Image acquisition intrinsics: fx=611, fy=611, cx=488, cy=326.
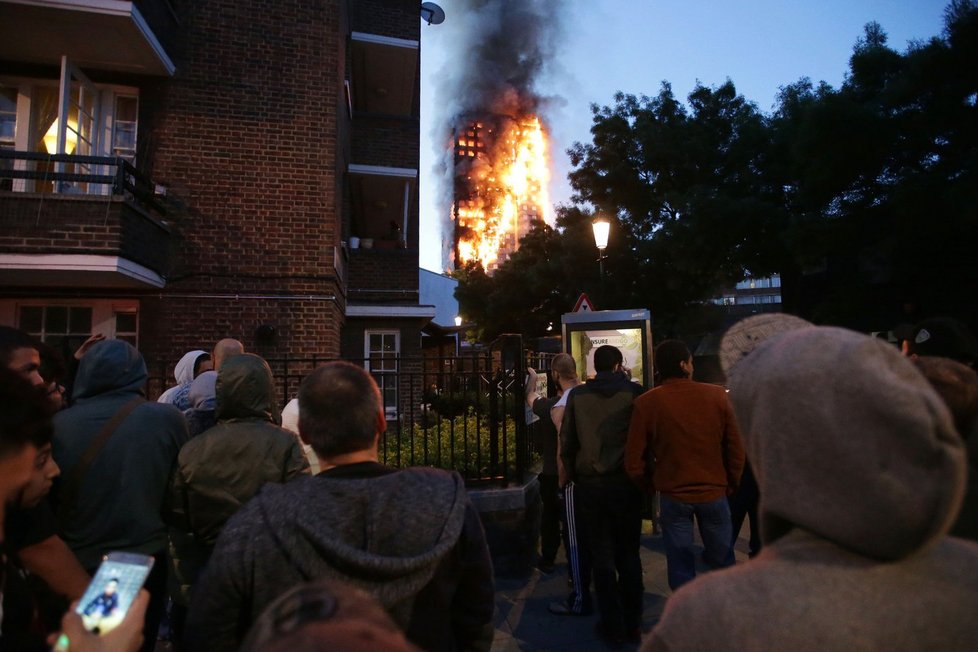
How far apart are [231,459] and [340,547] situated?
1420 mm

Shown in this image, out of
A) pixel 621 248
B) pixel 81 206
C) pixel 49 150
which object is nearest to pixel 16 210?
pixel 81 206

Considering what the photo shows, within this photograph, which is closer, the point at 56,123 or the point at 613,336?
the point at 613,336

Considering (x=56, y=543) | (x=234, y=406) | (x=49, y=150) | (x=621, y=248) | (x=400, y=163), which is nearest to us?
(x=56, y=543)

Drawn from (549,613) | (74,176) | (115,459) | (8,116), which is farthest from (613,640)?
(8,116)

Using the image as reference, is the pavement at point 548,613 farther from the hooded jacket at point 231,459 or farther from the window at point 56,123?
the window at point 56,123

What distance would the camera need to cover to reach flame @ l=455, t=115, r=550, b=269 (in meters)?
56.1

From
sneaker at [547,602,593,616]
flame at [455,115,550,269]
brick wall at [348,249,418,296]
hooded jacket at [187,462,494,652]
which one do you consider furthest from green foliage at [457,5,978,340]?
flame at [455,115,550,269]

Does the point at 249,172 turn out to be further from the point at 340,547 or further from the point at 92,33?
the point at 340,547

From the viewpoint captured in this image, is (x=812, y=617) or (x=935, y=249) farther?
(x=935, y=249)

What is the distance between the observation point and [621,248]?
27078 millimetres

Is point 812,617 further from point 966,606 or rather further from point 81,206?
point 81,206

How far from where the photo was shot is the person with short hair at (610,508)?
13.5 ft

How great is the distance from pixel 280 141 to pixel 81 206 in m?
2.92

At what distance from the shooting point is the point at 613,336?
316 inches
